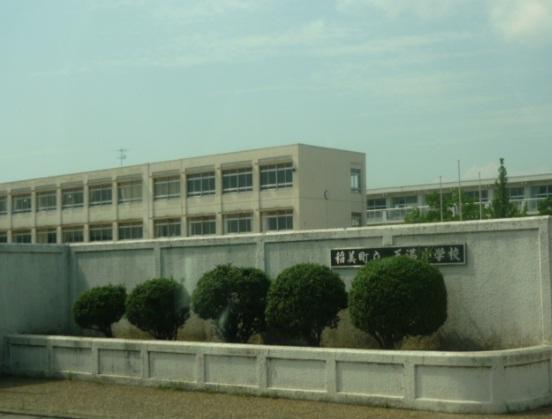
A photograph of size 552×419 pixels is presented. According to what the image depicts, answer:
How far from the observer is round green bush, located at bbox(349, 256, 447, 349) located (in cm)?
1357

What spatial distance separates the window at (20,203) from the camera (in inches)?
3019

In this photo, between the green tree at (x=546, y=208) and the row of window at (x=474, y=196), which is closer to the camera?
the green tree at (x=546, y=208)

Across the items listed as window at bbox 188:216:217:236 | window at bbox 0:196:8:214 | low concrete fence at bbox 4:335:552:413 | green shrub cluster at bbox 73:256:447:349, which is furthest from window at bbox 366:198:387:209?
low concrete fence at bbox 4:335:552:413

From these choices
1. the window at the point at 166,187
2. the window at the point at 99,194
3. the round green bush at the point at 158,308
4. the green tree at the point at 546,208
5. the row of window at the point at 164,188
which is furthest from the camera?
the window at the point at 99,194

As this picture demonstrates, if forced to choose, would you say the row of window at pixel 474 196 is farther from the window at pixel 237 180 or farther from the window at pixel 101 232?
the window at pixel 101 232

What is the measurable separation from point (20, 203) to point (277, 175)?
27990mm

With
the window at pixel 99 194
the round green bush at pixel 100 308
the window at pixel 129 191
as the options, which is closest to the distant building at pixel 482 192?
the window at pixel 129 191

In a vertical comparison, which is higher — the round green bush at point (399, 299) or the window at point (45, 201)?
the window at point (45, 201)

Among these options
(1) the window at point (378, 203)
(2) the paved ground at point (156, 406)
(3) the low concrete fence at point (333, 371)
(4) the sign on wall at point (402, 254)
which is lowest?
(2) the paved ground at point (156, 406)

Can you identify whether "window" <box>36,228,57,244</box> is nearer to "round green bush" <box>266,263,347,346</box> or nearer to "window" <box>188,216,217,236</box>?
"window" <box>188,216,217,236</box>

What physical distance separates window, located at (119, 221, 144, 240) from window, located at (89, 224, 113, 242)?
909 mm

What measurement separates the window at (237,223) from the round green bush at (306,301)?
4756 centimetres

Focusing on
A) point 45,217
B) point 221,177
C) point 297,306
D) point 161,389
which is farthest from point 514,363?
point 45,217

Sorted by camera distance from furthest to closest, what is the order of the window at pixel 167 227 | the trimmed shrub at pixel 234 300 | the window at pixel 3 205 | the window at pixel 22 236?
the window at pixel 3 205 < the window at pixel 22 236 < the window at pixel 167 227 < the trimmed shrub at pixel 234 300
